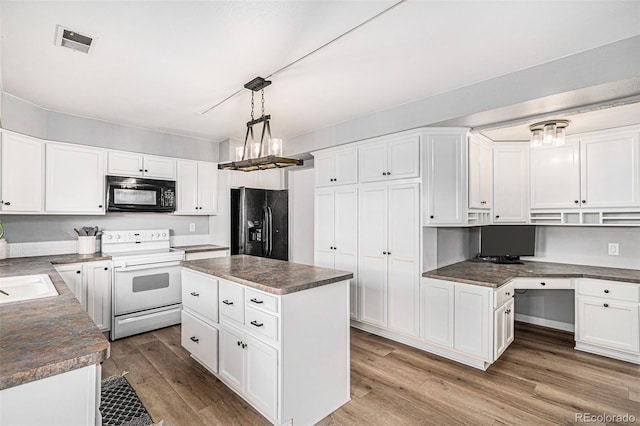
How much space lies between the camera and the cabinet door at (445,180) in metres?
3.20

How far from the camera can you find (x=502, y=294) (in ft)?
9.59

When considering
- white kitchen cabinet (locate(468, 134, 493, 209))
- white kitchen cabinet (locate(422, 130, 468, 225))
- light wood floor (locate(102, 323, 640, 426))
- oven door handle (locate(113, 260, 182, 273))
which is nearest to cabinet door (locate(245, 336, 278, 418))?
light wood floor (locate(102, 323, 640, 426))

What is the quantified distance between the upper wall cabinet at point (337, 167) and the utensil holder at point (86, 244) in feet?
9.15

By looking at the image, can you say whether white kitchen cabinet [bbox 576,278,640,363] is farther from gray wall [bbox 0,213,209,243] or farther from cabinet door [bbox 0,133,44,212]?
cabinet door [bbox 0,133,44,212]

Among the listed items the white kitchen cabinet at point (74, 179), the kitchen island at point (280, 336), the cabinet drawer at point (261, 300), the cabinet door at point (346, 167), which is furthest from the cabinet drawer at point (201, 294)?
the cabinet door at point (346, 167)

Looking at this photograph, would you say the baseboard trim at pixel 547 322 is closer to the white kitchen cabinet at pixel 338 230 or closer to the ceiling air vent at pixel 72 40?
the white kitchen cabinet at pixel 338 230

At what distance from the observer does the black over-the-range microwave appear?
377cm

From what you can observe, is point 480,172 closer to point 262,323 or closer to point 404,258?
point 404,258

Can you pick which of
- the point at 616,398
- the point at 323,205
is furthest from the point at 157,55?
the point at 616,398

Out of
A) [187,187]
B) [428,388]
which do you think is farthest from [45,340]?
[187,187]

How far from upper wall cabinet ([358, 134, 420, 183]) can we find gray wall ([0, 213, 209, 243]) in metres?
2.78

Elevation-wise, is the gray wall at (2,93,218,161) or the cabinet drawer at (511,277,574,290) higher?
the gray wall at (2,93,218,161)

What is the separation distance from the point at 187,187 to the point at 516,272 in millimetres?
4191

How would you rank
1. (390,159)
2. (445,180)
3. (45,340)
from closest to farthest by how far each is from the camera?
(45,340) < (445,180) < (390,159)
